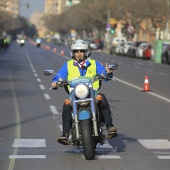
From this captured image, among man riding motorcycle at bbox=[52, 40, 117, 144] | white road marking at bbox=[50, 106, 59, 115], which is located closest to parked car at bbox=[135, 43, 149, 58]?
white road marking at bbox=[50, 106, 59, 115]

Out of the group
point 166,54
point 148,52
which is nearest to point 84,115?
point 166,54

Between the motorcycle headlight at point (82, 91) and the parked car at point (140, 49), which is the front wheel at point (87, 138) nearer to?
the motorcycle headlight at point (82, 91)

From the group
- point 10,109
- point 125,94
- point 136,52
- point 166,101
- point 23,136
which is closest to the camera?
point 23,136

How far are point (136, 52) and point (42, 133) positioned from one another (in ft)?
192

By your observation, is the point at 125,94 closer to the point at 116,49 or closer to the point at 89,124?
the point at 89,124

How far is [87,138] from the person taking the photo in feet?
32.4

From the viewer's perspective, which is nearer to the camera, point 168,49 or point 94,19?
point 168,49

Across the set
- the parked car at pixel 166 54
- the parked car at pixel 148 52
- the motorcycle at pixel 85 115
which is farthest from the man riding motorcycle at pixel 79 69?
the parked car at pixel 148 52

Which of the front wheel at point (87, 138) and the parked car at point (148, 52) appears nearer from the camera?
the front wheel at point (87, 138)

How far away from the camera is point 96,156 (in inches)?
412

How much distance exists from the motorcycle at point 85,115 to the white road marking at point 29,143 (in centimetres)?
Answer: 148

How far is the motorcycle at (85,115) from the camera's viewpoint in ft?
32.5

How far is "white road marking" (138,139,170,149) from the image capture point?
457 inches

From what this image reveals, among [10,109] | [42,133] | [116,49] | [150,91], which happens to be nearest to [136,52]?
[116,49]
